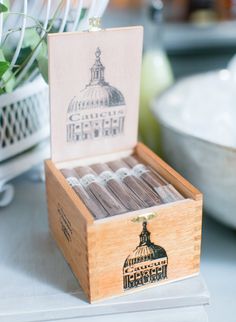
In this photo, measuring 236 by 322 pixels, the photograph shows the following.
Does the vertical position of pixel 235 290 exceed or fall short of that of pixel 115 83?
it falls short

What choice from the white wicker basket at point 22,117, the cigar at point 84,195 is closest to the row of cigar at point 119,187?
the cigar at point 84,195

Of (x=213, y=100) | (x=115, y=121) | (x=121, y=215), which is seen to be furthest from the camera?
(x=213, y=100)

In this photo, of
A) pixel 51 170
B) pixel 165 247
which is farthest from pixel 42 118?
pixel 165 247

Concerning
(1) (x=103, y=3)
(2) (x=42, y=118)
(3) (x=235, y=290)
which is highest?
(1) (x=103, y=3)

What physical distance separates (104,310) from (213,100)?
336 mm

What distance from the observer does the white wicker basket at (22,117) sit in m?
0.53

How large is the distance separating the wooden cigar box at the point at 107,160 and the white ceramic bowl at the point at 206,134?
0.14 ft

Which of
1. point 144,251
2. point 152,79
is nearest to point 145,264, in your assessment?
point 144,251

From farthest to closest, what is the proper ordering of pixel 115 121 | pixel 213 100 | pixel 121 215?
1. pixel 213 100
2. pixel 115 121
3. pixel 121 215

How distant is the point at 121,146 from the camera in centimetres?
50

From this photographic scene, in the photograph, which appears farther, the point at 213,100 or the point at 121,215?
the point at 213,100

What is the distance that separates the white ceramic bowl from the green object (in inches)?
2.6

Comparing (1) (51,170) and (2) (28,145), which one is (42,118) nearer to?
(2) (28,145)

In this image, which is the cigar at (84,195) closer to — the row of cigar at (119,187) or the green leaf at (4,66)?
the row of cigar at (119,187)
